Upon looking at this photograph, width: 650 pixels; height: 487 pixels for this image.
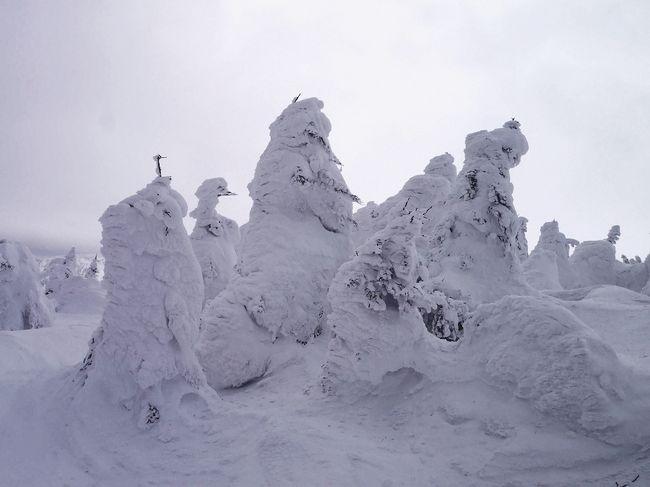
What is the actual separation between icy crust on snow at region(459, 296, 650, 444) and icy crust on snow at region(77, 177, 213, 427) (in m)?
5.87

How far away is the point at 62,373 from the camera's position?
7777mm

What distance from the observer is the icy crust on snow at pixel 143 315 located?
24.3ft

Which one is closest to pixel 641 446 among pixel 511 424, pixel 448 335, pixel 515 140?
pixel 511 424

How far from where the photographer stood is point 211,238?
884 inches

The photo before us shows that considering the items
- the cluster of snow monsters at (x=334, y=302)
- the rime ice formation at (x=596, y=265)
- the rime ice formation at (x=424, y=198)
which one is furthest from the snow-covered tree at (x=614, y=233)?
the cluster of snow monsters at (x=334, y=302)

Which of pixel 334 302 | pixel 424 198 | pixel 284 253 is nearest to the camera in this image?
pixel 334 302

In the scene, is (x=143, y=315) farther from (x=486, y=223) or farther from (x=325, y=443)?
(x=486, y=223)

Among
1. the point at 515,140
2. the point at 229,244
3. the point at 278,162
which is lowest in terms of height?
the point at 229,244

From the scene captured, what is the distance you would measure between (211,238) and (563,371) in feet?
63.8

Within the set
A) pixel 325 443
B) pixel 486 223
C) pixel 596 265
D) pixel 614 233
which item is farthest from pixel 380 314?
pixel 614 233

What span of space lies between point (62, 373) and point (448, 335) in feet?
32.0

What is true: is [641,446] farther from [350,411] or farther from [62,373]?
[62,373]

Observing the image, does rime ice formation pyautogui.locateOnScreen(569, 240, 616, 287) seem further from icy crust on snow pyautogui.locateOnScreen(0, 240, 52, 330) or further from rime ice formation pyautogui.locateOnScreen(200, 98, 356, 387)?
icy crust on snow pyautogui.locateOnScreen(0, 240, 52, 330)

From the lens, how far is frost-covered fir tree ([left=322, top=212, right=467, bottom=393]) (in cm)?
798
